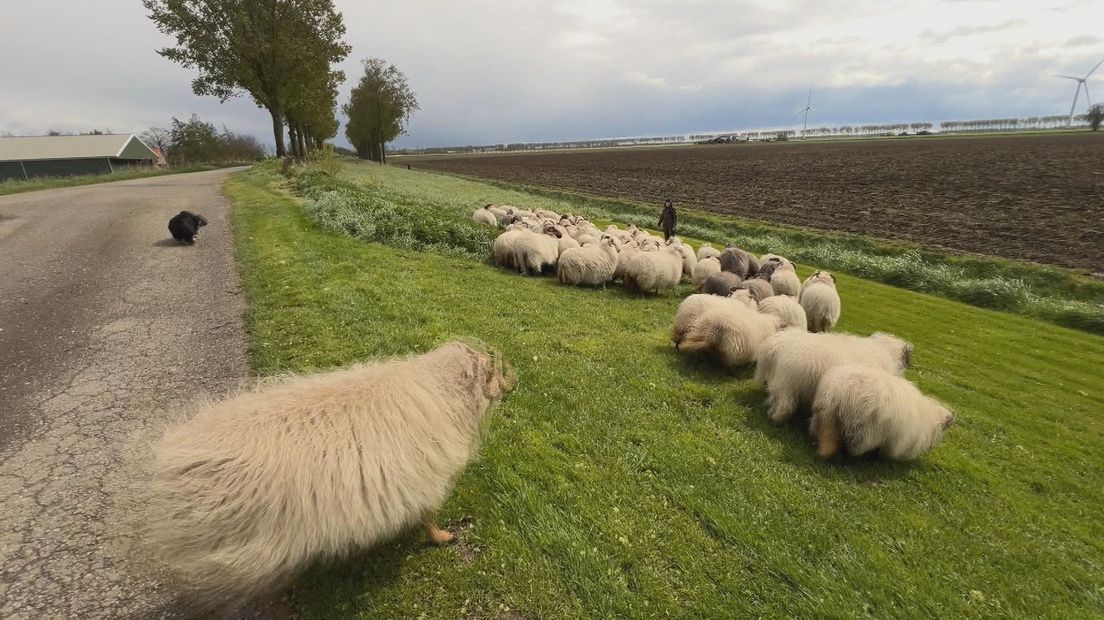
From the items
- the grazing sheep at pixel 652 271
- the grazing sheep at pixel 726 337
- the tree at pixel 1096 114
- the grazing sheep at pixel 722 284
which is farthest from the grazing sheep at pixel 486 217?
the tree at pixel 1096 114

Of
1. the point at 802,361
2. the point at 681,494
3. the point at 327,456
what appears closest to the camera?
the point at 327,456

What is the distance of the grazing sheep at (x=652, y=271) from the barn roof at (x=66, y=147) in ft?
266

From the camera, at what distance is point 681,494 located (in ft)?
17.1

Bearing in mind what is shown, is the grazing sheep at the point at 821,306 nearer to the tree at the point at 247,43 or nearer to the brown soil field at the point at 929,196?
the brown soil field at the point at 929,196

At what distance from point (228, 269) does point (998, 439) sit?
14.9m

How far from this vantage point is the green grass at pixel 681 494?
158 inches

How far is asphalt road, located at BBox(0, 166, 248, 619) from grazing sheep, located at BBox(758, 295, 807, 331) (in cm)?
970

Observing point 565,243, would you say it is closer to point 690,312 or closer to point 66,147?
point 690,312

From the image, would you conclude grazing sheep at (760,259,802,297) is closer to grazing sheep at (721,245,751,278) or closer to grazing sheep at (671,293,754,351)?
grazing sheep at (721,245,751,278)

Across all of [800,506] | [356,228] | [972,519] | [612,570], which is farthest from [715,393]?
[356,228]

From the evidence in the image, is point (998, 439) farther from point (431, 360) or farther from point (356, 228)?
point (356, 228)

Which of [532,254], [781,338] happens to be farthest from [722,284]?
[532,254]

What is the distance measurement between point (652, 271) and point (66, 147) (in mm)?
88104

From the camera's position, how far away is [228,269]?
1113cm
